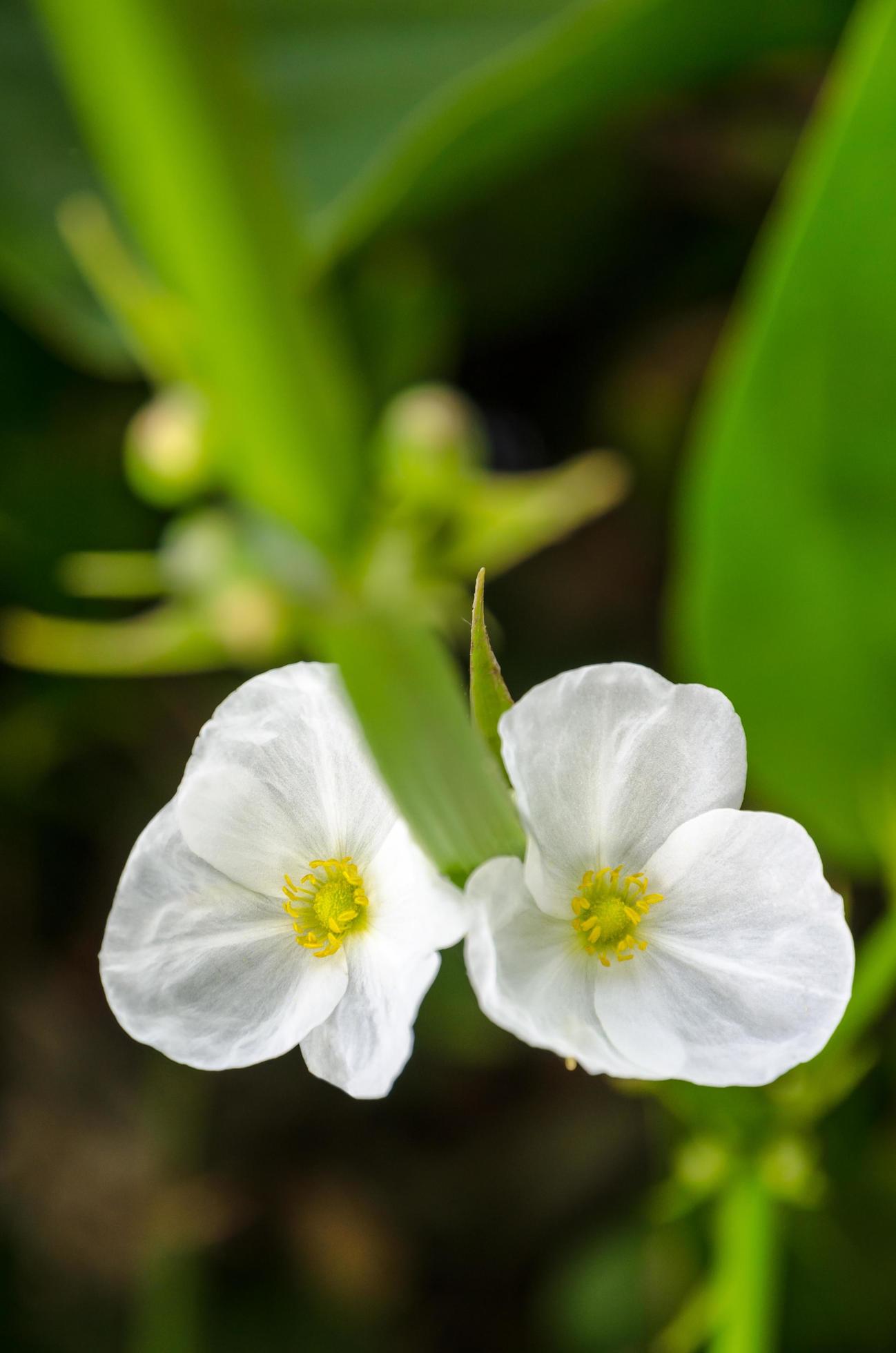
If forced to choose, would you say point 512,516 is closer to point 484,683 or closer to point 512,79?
point 512,79

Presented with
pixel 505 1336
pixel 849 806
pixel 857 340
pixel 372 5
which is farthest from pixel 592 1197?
pixel 372 5

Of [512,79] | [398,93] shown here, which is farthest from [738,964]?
[398,93]

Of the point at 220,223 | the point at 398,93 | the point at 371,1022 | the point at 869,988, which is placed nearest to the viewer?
the point at 371,1022

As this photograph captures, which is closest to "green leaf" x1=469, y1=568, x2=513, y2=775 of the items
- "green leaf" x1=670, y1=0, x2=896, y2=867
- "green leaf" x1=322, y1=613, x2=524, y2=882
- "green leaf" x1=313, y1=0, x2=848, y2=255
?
Result: "green leaf" x1=322, y1=613, x2=524, y2=882

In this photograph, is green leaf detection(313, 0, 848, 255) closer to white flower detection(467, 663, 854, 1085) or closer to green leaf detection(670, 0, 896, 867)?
green leaf detection(670, 0, 896, 867)

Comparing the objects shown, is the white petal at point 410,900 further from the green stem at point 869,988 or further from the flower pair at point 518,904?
the green stem at point 869,988

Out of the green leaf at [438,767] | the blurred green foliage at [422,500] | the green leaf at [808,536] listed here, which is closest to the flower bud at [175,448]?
the blurred green foliage at [422,500]

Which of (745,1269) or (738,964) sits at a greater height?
(738,964)
